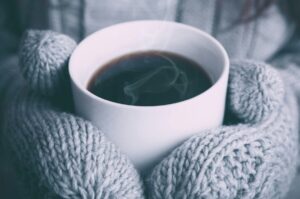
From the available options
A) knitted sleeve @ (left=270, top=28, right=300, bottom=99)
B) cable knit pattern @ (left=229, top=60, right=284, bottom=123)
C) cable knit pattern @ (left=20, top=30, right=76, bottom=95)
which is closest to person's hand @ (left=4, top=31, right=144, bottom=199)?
cable knit pattern @ (left=20, top=30, right=76, bottom=95)

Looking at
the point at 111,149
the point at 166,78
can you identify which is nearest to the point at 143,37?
the point at 166,78

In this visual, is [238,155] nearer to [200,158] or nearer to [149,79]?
[200,158]

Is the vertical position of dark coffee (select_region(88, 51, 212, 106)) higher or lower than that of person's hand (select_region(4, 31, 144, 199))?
higher

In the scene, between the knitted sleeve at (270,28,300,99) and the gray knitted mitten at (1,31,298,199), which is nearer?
the gray knitted mitten at (1,31,298,199)

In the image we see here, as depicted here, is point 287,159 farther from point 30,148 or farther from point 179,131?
point 30,148

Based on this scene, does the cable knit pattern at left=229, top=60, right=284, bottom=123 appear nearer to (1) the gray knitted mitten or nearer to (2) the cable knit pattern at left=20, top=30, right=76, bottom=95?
(1) the gray knitted mitten

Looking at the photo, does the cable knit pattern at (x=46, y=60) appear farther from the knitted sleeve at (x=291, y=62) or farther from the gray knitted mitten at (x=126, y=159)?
the knitted sleeve at (x=291, y=62)
